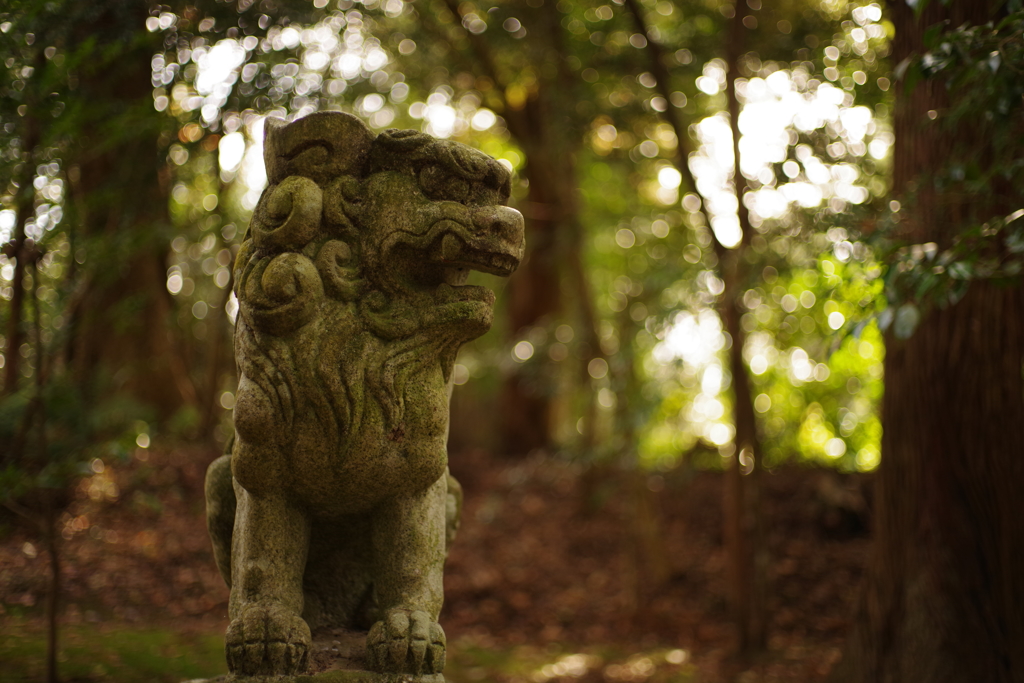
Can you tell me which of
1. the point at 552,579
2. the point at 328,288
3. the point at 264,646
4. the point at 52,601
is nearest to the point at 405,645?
the point at 264,646

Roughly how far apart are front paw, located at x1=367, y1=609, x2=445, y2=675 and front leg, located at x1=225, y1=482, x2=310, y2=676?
19 cm

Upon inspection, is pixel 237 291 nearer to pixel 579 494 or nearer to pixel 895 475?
pixel 895 475

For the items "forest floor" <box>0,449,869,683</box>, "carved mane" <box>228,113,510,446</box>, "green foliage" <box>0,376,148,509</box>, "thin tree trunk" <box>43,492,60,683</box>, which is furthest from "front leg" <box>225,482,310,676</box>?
"forest floor" <box>0,449,869,683</box>

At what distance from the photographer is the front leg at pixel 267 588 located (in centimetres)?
217

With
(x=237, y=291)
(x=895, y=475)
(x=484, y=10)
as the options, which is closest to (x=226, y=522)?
(x=237, y=291)

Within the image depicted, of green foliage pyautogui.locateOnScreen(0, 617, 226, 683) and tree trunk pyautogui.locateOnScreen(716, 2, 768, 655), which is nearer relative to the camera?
green foliage pyautogui.locateOnScreen(0, 617, 226, 683)

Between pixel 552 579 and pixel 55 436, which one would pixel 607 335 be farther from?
pixel 55 436

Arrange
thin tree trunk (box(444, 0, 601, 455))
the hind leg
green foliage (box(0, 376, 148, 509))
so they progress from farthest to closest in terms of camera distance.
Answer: thin tree trunk (box(444, 0, 601, 455)), green foliage (box(0, 376, 148, 509)), the hind leg

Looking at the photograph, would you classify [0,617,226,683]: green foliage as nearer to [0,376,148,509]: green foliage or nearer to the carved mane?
[0,376,148,509]: green foliage

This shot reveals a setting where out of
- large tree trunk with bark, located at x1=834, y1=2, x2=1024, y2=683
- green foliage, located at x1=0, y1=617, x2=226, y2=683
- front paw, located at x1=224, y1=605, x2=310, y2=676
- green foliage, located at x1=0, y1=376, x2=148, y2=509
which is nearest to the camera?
front paw, located at x1=224, y1=605, x2=310, y2=676

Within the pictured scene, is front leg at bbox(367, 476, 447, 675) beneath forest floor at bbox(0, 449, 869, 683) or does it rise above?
above

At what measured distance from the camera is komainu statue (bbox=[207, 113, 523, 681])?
2.23 metres

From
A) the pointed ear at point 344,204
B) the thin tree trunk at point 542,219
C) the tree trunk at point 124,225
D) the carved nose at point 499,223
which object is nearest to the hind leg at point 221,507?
the pointed ear at point 344,204

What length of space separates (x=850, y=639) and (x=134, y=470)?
18.3 ft
